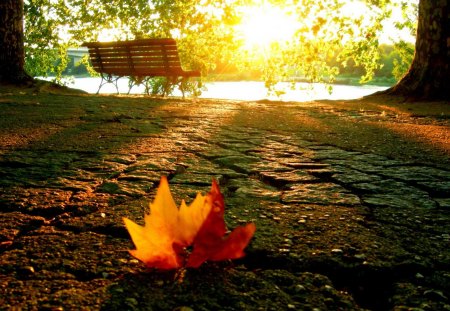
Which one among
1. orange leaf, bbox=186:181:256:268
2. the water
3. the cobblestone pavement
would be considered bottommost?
the cobblestone pavement

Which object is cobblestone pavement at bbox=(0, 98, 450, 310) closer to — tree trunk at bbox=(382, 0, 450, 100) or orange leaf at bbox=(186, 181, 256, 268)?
orange leaf at bbox=(186, 181, 256, 268)

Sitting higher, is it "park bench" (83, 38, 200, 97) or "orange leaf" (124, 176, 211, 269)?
"park bench" (83, 38, 200, 97)

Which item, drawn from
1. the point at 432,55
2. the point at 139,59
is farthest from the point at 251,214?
the point at 139,59

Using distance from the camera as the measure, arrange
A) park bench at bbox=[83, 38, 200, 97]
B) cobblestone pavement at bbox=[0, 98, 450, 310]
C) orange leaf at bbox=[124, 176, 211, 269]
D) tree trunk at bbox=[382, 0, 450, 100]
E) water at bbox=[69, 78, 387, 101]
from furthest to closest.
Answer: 1. water at bbox=[69, 78, 387, 101]
2. park bench at bbox=[83, 38, 200, 97]
3. tree trunk at bbox=[382, 0, 450, 100]
4. cobblestone pavement at bbox=[0, 98, 450, 310]
5. orange leaf at bbox=[124, 176, 211, 269]

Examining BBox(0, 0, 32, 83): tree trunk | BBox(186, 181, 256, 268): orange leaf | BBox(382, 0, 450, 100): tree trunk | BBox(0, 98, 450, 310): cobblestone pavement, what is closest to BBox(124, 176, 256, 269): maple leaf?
BBox(186, 181, 256, 268): orange leaf

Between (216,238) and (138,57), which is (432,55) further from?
(216,238)

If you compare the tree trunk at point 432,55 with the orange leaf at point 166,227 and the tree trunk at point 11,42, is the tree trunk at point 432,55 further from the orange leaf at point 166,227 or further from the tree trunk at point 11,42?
the orange leaf at point 166,227

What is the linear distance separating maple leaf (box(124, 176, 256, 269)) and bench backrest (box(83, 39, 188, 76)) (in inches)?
326

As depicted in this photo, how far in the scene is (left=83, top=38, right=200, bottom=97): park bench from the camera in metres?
9.09

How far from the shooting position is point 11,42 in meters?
7.27

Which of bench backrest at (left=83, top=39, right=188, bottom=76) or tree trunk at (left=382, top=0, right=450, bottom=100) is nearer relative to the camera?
tree trunk at (left=382, top=0, right=450, bottom=100)

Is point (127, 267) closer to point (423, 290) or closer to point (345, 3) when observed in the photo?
point (423, 290)

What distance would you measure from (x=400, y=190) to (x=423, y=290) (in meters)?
1.01

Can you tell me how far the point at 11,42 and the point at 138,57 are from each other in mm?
2943
